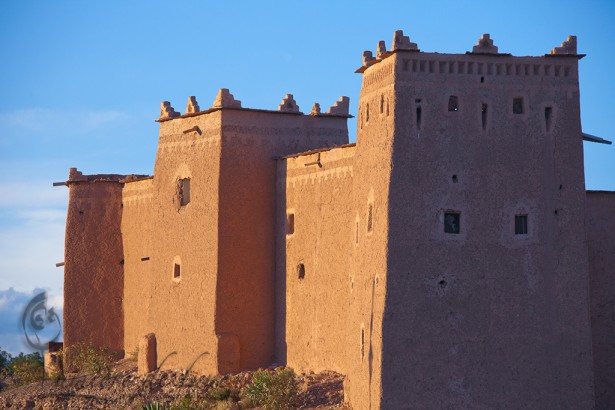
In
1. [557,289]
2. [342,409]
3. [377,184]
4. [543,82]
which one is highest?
[543,82]

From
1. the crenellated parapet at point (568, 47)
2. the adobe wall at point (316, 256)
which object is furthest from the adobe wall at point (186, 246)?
the crenellated parapet at point (568, 47)

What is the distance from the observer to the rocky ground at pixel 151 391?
3206cm

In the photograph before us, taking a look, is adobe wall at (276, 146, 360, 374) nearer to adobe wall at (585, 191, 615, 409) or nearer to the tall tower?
Result: the tall tower

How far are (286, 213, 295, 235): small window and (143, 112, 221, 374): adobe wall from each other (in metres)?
1.75

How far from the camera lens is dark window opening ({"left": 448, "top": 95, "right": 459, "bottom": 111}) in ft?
93.2

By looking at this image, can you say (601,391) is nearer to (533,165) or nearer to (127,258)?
(533,165)

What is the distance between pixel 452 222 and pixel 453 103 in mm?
2306

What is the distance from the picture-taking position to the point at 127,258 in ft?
138

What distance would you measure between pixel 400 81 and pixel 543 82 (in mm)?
2745

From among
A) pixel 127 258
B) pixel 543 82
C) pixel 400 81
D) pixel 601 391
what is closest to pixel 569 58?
pixel 543 82

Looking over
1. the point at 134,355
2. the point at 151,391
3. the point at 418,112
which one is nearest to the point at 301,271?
the point at 151,391

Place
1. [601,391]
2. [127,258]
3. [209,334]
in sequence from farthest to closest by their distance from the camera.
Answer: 1. [127,258]
2. [209,334]
3. [601,391]

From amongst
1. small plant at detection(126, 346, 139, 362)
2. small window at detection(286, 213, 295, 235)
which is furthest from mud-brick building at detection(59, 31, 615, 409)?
small plant at detection(126, 346, 139, 362)

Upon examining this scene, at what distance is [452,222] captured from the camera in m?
28.1
